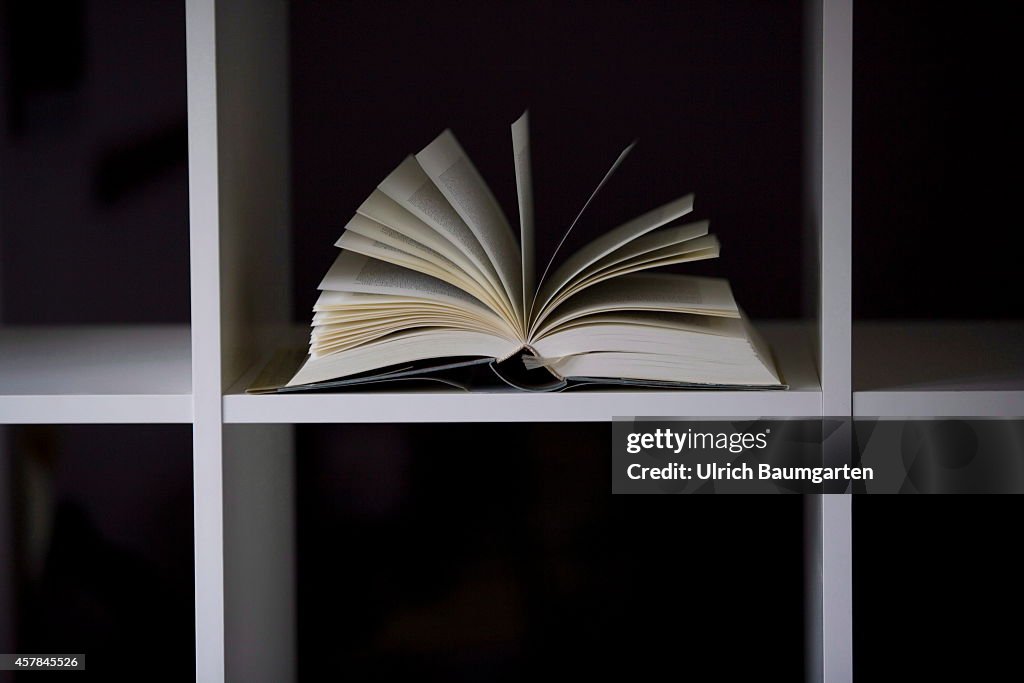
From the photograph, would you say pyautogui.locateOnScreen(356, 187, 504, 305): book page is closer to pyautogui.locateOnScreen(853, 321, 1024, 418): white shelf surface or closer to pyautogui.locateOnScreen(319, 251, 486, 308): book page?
pyautogui.locateOnScreen(319, 251, 486, 308): book page

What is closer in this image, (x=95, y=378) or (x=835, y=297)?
(x=835, y=297)

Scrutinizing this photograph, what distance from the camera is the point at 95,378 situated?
74cm

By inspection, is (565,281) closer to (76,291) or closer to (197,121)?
(197,121)

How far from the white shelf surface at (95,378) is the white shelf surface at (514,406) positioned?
66 millimetres

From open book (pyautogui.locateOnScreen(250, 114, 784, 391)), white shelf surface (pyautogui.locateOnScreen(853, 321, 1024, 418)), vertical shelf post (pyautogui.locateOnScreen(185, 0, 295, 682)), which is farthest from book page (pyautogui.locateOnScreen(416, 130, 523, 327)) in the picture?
white shelf surface (pyautogui.locateOnScreen(853, 321, 1024, 418))

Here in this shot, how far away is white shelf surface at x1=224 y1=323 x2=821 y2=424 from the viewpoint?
0.66 meters

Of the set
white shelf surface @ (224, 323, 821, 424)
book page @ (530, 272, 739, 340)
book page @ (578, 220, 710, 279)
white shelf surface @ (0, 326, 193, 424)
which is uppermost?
book page @ (578, 220, 710, 279)

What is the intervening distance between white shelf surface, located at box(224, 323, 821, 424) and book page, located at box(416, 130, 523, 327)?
7 cm

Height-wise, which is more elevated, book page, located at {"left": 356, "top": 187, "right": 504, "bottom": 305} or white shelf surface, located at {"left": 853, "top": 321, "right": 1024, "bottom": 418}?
book page, located at {"left": 356, "top": 187, "right": 504, "bottom": 305}

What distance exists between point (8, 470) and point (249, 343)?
0.67 meters

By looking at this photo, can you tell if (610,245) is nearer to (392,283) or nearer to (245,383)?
(392,283)

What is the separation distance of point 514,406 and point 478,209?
147 mm

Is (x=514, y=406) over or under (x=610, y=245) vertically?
under

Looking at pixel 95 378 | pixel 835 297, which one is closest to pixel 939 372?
pixel 835 297
